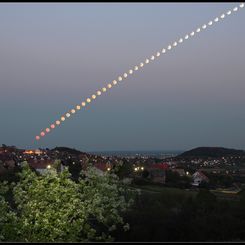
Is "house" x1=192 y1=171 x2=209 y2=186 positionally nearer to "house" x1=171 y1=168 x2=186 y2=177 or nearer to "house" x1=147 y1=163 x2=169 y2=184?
"house" x1=171 y1=168 x2=186 y2=177

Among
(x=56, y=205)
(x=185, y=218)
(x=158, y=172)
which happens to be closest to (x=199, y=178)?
(x=158, y=172)

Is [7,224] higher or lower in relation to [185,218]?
higher

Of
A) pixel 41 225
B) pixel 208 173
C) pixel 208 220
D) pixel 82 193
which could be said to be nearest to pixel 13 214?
pixel 41 225

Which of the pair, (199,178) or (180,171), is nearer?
(199,178)

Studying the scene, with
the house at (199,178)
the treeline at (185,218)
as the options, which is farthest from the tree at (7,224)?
the house at (199,178)

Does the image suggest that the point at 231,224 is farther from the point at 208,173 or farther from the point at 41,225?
the point at 41,225

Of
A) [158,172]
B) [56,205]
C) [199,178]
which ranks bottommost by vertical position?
[199,178]

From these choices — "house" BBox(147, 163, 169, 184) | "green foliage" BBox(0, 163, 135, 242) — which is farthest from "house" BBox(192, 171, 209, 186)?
"green foliage" BBox(0, 163, 135, 242)

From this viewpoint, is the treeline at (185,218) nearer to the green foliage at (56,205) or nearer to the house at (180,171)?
the house at (180,171)

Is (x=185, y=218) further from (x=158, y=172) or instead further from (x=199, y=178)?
(x=158, y=172)
